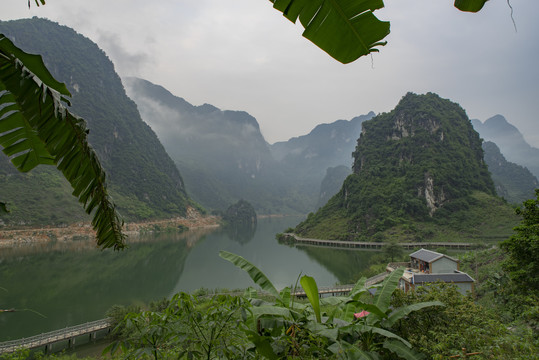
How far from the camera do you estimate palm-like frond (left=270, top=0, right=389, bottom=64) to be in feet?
3.61

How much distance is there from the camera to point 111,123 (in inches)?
3041

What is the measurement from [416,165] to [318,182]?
130 m

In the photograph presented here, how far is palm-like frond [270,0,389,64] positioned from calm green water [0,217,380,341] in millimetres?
12088

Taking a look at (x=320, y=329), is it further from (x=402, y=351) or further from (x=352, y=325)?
(x=402, y=351)

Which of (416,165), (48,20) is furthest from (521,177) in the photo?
(48,20)

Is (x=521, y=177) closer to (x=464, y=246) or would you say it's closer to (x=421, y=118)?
(x=421, y=118)

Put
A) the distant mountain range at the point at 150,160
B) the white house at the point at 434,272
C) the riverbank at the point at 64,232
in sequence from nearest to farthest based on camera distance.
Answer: the white house at the point at 434,272
the riverbank at the point at 64,232
the distant mountain range at the point at 150,160

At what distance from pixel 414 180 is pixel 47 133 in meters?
48.7

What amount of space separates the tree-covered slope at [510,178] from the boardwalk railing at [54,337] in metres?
75.3

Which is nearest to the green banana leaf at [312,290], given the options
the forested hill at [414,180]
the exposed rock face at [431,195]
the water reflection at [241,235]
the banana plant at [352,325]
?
the banana plant at [352,325]

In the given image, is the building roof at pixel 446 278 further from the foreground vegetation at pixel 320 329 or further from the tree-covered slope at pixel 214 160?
the tree-covered slope at pixel 214 160

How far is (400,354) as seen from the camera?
7.39 ft

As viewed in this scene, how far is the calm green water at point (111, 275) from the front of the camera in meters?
12.7

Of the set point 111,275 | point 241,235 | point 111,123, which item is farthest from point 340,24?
Answer: point 111,123
